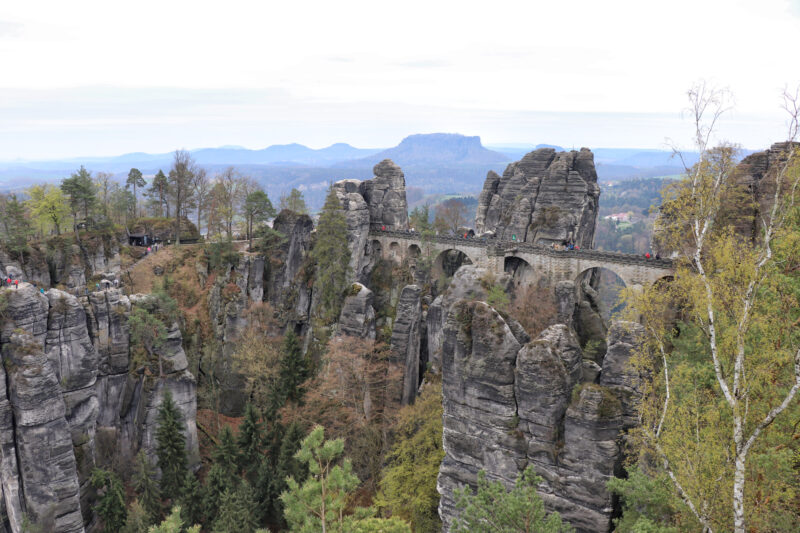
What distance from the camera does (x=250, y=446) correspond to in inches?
1367

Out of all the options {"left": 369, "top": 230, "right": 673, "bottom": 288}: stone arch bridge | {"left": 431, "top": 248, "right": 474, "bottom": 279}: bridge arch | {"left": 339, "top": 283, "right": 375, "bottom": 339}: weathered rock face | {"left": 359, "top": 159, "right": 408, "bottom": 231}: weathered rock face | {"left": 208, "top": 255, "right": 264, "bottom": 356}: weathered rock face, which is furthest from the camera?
{"left": 359, "top": 159, "right": 408, "bottom": 231}: weathered rock face

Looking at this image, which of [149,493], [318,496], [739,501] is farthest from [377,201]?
[739,501]

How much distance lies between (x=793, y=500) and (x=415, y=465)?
17.7 m

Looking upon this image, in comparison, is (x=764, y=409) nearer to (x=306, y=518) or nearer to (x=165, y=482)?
(x=306, y=518)

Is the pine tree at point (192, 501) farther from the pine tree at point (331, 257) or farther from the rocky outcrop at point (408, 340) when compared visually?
the pine tree at point (331, 257)

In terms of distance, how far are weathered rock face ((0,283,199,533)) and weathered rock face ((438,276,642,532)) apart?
24045mm

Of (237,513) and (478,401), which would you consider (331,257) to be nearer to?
(237,513)

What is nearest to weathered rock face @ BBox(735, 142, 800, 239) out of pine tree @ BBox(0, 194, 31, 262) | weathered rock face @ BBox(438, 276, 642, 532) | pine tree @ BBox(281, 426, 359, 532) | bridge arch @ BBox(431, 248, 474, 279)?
weathered rock face @ BBox(438, 276, 642, 532)

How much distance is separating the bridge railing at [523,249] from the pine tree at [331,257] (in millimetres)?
10412

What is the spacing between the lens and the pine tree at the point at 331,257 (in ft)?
155

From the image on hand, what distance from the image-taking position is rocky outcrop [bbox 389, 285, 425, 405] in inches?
1435

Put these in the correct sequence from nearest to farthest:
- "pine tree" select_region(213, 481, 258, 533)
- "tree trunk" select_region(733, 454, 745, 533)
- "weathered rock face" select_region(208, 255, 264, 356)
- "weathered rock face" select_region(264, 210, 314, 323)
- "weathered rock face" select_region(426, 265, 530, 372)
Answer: "tree trunk" select_region(733, 454, 745, 533) < "pine tree" select_region(213, 481, 258, 533) < "weathered rock face" select_region(426, 265, 530, 372) < "weathered rock face" select_region(208, 255, 264, 356) < "weathered rock face" select_region(264, 210, 314, 323)

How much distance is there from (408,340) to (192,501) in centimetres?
1745

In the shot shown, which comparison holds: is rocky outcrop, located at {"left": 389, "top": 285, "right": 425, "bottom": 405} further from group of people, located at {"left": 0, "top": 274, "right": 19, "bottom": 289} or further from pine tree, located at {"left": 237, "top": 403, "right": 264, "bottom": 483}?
group of people, located at {"left": 0, "top": 274, "right": 19, "bottom": 289}
